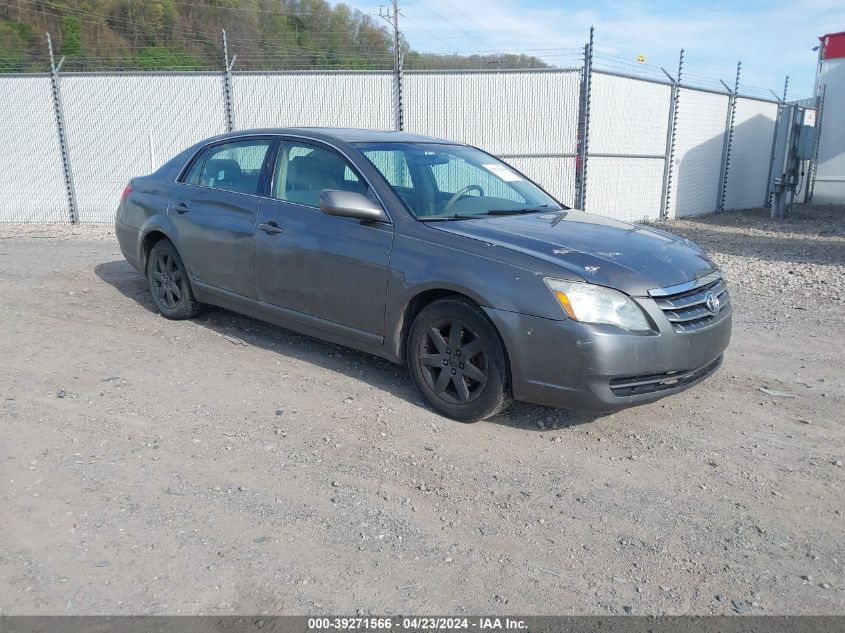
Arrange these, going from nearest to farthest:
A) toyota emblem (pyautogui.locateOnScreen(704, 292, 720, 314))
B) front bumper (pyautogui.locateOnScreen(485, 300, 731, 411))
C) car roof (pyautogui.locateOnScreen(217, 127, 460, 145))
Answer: front bumper (pyautogui.locateOnScreen(485, 300, 731, 411)) < toyota emblem (pyautogui.locateOnScreen(704, 292, 720, 314)) < car roof (pyautogui.locateOnScreen(217, 127, 460, 145))

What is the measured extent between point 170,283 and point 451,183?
2.67m

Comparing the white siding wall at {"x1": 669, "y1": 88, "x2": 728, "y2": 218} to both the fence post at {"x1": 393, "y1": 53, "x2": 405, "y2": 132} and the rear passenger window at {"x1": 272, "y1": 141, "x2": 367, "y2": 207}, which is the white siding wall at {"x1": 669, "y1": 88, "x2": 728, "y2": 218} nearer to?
the fence post at {"x1": 393, "y1": 53, "x2": 405, "y2": 132}

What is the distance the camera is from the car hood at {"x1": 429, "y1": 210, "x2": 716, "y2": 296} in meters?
3.81

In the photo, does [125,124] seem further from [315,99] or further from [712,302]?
[712,302]

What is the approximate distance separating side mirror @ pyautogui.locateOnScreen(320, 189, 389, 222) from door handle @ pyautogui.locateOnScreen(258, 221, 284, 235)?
24.5 inches

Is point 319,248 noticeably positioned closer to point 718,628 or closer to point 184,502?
point 184,502

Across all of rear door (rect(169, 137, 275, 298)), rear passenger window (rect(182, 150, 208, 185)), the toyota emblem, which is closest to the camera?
the toyota emblem

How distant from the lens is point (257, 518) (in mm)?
3148

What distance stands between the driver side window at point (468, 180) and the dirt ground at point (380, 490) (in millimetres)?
1342

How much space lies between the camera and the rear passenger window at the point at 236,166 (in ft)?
17.5

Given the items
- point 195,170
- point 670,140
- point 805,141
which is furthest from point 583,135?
point 195,170

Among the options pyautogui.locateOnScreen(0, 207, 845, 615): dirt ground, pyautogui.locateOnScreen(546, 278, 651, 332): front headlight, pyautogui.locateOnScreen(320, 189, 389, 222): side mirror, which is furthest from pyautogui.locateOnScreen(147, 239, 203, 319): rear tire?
pyautogui.locateOnScreen(546, 278, 651, 332): front headlight

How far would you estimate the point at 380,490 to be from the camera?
11.2 ft

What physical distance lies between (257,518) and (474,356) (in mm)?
1524
